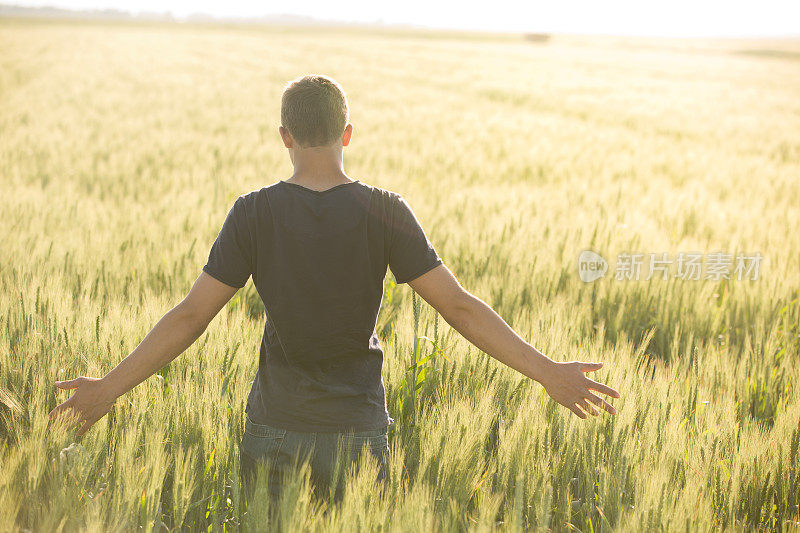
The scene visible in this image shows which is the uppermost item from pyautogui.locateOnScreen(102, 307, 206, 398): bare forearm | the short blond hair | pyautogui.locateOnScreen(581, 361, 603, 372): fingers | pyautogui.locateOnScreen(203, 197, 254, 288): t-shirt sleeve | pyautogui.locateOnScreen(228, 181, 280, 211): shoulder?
the short blond hair

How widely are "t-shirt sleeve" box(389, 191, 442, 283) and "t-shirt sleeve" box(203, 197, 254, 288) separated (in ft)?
1.10

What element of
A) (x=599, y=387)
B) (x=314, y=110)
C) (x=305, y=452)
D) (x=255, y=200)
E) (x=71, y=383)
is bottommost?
(x=305, y=452)

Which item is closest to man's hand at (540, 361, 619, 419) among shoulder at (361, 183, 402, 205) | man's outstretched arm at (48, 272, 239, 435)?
shoulder at (361, 183, 402, 205)

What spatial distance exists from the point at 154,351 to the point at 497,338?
0.78m

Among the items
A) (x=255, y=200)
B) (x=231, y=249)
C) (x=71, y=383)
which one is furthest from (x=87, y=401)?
(x=255, y=200)

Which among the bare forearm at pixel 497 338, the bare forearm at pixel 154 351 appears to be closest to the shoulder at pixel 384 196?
the bare forearm at pixel 497 338

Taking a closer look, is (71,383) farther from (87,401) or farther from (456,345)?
(456,345)

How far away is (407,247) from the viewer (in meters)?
1.49

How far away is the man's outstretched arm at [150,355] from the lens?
142cm

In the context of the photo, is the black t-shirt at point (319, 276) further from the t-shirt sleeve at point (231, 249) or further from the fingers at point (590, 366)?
the fingers at point (590, 366)

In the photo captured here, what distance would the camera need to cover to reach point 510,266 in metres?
3.13

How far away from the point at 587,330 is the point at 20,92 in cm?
1278

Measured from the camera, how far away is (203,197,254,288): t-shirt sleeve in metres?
1.45

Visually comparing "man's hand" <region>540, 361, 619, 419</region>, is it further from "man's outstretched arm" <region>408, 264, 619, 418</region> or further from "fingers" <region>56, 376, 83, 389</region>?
"fingers" <region>56, 376, 83, 389</region>
